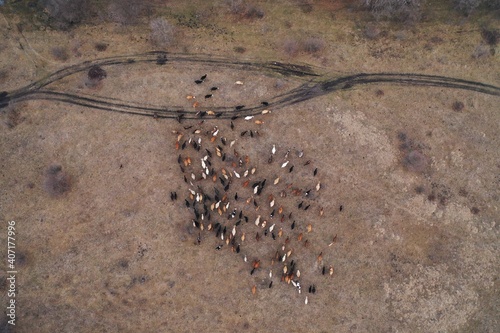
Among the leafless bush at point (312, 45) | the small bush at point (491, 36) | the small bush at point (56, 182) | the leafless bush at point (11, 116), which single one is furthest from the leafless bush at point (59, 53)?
the small bush at point (491, 36)

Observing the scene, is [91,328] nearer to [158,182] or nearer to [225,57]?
[158,182]

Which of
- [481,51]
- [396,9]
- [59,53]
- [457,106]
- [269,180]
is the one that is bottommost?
[269,180]

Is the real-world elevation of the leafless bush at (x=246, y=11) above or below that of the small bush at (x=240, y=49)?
above

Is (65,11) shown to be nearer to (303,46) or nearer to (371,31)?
(303,46)

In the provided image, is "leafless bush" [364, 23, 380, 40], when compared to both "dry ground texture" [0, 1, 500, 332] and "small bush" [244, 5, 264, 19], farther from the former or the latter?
"small bush" [244, 5, 264, 19]

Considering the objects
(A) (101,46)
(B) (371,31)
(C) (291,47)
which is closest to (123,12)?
(A) (101,46)

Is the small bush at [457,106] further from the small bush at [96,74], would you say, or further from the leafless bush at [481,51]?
the small bush at [96,74]

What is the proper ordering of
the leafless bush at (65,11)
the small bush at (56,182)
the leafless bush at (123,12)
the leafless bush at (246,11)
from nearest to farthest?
the small bush at (56,182) < the leafless bush at (65,11) < the leafless bush at (123,12) < the leafless bush at (246,11)
